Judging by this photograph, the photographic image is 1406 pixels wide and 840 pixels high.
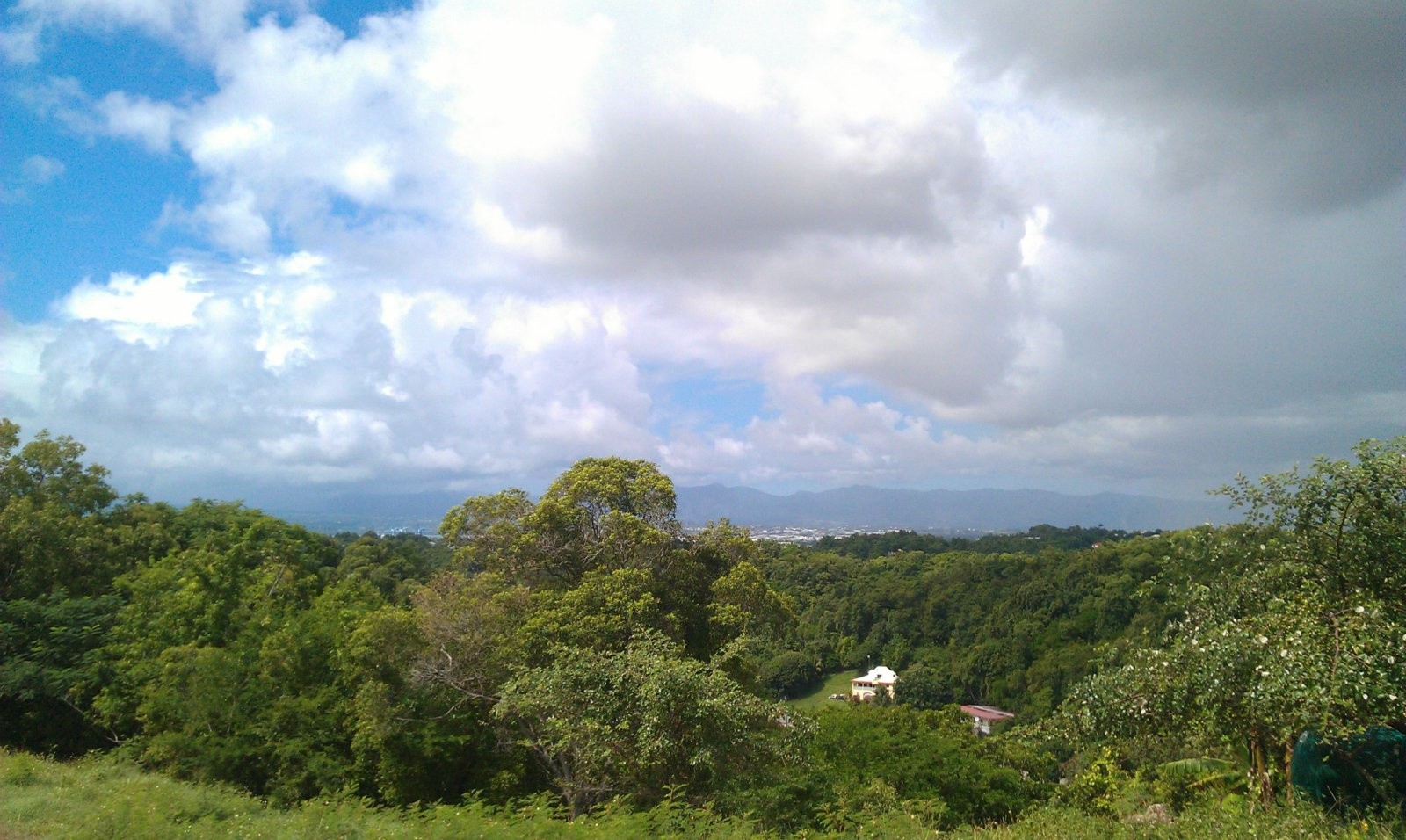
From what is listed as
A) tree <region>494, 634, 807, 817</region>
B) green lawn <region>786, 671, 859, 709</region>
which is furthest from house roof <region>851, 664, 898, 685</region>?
tree <region>494, 634, 807, 817</region>

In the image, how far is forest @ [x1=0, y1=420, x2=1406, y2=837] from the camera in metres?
6.91

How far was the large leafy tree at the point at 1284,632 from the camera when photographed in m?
5.89

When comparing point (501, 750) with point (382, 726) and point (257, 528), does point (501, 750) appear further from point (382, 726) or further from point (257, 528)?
point (257, 528)

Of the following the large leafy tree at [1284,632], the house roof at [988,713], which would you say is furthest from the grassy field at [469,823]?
the house roof at [988,713]

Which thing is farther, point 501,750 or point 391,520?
point 391,520

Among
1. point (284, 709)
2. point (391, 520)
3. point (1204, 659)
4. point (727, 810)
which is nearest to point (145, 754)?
point (284, 709)

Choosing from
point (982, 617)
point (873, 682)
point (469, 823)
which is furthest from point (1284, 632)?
point (982, 617)

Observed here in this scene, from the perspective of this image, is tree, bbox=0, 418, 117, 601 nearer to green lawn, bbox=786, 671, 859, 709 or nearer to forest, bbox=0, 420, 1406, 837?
forest, bbox=0, 420, 1406, 837

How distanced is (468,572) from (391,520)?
123564 millimetres

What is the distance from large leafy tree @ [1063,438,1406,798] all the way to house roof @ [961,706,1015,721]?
34.9 metres

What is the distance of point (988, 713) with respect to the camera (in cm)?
4334

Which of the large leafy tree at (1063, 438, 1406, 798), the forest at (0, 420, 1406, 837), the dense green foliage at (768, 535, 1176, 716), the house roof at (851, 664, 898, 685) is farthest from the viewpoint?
the house roof at (851, 664, 898, 685)

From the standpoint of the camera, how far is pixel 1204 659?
22.6ft

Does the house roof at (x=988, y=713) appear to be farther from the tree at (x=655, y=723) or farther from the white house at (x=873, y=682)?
the tree at (x=655, y=723)
